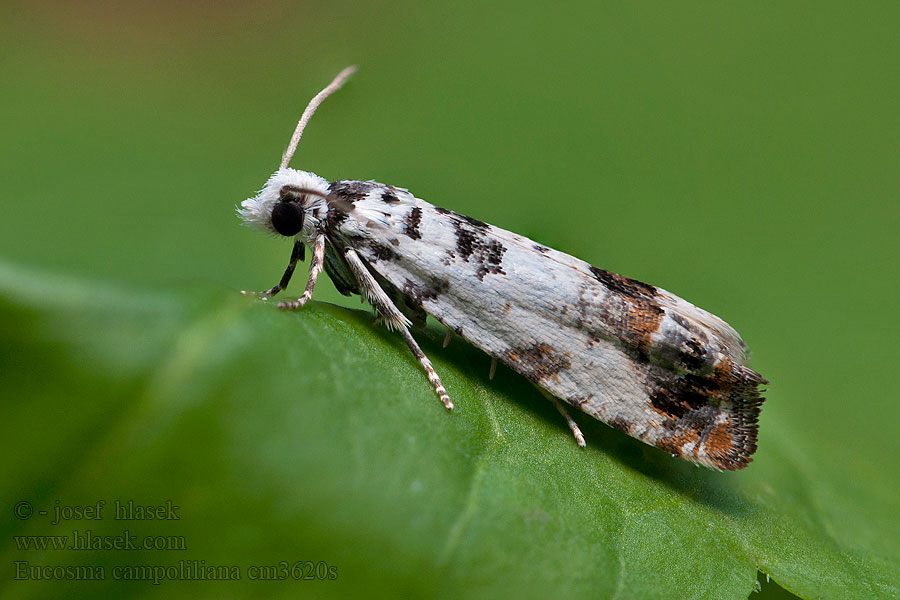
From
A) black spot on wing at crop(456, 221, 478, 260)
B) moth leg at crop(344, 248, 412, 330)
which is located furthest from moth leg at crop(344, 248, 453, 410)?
black spot on wing at crop(456, 221, 478, 260)

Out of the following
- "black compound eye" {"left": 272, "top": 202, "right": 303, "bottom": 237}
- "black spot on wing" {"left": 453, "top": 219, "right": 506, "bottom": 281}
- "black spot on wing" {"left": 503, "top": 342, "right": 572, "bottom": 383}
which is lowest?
"black spot on wing" {"left": 503, "top": 342, "right": 572, "bottom": 383}

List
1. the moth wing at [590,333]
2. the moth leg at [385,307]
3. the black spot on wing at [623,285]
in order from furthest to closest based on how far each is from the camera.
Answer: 1. the black spot on wing at [623,285]
2. the moth wing at [590,333]
3. the moth leg at [385,307]

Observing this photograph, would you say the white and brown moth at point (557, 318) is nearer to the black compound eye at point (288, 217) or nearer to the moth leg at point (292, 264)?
the black compound eye at point (288, 217)

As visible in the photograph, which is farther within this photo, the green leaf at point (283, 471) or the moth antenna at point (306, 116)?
the moth antenna at point (306, 116)

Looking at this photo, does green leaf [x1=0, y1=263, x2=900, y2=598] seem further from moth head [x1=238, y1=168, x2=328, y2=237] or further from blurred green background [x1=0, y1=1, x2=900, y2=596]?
blurred green background [x1=0, y1=1, x2=900, y2=596]

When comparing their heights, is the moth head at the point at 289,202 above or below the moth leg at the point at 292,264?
above

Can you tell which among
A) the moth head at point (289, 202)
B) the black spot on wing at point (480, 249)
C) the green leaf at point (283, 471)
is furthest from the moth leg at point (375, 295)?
the green leaf at point (283, 471)

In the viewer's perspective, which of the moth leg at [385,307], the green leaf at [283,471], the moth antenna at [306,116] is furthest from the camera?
the moth antenna at [306,116]

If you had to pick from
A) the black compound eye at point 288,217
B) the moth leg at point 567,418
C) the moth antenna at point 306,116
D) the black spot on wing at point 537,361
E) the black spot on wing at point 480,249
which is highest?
the moth antenna at point 306,116

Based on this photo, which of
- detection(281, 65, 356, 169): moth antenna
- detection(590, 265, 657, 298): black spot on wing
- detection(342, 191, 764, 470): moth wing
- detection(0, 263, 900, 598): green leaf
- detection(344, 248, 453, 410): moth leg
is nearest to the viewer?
detection(0, 263, 900, 598): green leaf
